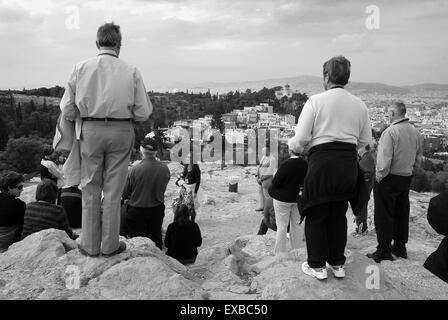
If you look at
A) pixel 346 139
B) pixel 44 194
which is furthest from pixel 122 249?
pixel 346 139

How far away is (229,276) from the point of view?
387 cm

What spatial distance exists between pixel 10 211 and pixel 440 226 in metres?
4.34

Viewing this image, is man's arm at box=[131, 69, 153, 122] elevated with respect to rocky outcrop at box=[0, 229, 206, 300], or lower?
elevated

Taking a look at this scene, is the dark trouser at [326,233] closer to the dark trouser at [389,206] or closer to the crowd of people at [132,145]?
the crowd of people at [132,145]

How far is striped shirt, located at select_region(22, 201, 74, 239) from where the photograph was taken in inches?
179

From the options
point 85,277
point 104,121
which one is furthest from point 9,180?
point 104,121

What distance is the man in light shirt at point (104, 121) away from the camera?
304 cm

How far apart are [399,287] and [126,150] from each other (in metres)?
2.78

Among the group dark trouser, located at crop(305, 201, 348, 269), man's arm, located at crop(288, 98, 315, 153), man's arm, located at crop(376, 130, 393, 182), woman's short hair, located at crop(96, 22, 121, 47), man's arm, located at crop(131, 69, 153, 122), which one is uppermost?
woman's short hair, located at crop(96, 22, 121, 47)

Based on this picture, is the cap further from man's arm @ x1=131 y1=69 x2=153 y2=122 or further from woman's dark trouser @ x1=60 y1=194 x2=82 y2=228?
man's arm @ x1=131 y1=69 x2=153 y2=122

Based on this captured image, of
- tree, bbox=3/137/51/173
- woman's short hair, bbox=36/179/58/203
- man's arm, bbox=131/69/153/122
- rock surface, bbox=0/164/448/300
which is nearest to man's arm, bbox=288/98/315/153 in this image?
rock surface, bbox=0/164/448/300

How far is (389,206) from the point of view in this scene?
4656 millimetres
